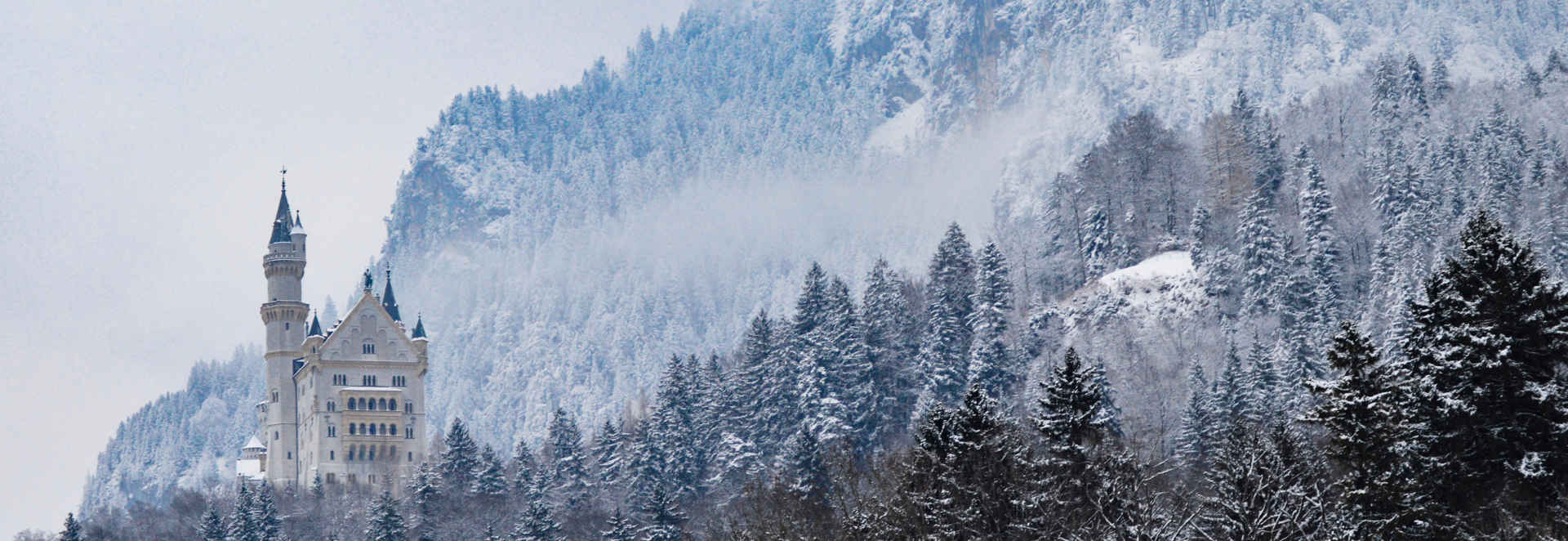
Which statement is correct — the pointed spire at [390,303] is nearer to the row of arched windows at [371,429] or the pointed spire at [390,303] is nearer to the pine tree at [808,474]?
the row of arched windows at [371,429]

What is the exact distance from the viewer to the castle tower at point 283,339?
159 m

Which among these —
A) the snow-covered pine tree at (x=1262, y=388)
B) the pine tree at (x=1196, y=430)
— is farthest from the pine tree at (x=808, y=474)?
the snow-covered pine tree at (x=1262, y=388)

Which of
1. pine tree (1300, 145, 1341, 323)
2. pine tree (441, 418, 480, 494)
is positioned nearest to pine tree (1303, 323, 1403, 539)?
pine tree (1300, 145, 1341, 323)

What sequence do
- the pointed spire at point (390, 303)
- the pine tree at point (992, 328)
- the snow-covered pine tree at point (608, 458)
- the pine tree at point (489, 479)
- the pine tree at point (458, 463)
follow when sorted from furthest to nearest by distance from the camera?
the pointed spire at point (390, 303)
the pine tree at point (458, 463)
the pine tree at point (489, 479)
the snow-covered pine tree at point (608, 458)
the pine tree at point (992, 328)

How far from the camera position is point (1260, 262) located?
10944 cm

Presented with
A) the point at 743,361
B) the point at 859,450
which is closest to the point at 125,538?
the point at 743,361

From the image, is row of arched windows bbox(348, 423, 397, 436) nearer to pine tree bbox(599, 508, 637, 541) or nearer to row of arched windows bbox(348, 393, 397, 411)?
row of arched windows bbox(348, 393, 397, 411)

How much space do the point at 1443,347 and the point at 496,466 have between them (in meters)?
71.5

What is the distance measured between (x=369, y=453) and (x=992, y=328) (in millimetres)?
68058

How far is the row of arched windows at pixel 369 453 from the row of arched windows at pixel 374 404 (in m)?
3.22

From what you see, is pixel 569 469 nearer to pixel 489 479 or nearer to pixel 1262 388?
pixel 489 479

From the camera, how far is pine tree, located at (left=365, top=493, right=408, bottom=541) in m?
93.7

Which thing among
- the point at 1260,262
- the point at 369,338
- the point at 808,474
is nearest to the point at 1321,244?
the point at 1260,262

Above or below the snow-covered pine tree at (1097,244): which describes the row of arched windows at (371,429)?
below
